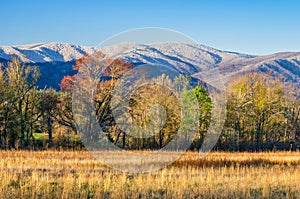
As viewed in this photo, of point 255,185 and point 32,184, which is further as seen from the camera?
point 255,185

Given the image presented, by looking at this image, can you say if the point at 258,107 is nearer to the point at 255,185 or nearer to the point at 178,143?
the point at 178,143

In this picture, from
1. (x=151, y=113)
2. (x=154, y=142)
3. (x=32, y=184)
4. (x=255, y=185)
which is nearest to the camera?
(x=32, y=184)

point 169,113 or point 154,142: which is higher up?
point 169,113

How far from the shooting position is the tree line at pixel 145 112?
3175 cm

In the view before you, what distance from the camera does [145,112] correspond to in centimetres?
3288

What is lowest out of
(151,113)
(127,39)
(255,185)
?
(255,185)

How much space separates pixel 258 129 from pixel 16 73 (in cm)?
2881

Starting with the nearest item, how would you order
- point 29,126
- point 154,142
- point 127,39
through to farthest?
1. point 127,39
2. point 154,142
3. point 29,126

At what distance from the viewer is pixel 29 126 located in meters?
38.6


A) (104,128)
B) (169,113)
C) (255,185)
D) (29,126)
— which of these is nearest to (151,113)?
(169,113)

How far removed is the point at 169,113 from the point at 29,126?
14.8m

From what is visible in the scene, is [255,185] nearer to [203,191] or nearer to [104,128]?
[203,191]

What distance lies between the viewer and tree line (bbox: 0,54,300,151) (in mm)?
31750

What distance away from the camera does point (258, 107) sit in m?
47.9
